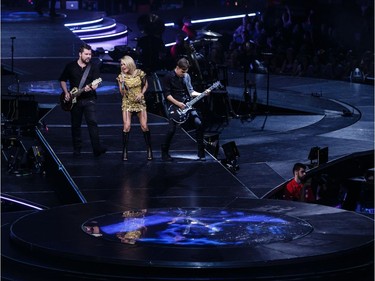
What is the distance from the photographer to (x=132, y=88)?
1291cm

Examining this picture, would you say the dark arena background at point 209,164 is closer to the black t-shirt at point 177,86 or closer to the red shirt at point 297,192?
the red shirt at point 297,192

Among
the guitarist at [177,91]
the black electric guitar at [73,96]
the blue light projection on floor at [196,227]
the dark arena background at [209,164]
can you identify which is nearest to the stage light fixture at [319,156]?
the dark arena background at [209,164]

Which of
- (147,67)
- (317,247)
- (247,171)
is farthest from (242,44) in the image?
(317,247)

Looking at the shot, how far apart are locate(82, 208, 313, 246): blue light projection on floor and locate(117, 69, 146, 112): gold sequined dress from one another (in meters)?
3.48

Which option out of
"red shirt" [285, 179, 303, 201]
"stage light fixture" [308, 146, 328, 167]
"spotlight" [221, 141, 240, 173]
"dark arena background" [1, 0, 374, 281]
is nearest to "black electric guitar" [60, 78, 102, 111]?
"dark arena background" [1, 0, 374, 281]

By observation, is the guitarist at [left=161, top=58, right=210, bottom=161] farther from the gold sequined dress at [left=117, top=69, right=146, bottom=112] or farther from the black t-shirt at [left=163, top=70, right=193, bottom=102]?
the gold sequined dress at [left=117, top=69, right=146, bottom=112]

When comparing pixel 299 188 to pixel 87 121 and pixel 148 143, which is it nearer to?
pixel 148 143

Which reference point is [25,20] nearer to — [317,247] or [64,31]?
[64,31]

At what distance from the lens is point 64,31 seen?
98.1 feet

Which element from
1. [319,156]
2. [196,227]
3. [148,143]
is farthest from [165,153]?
[196,227]

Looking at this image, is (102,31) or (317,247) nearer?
(317,247)

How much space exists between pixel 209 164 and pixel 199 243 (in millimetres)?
5075

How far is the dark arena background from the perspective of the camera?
7.84 meters

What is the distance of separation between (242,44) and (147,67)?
4.72m
